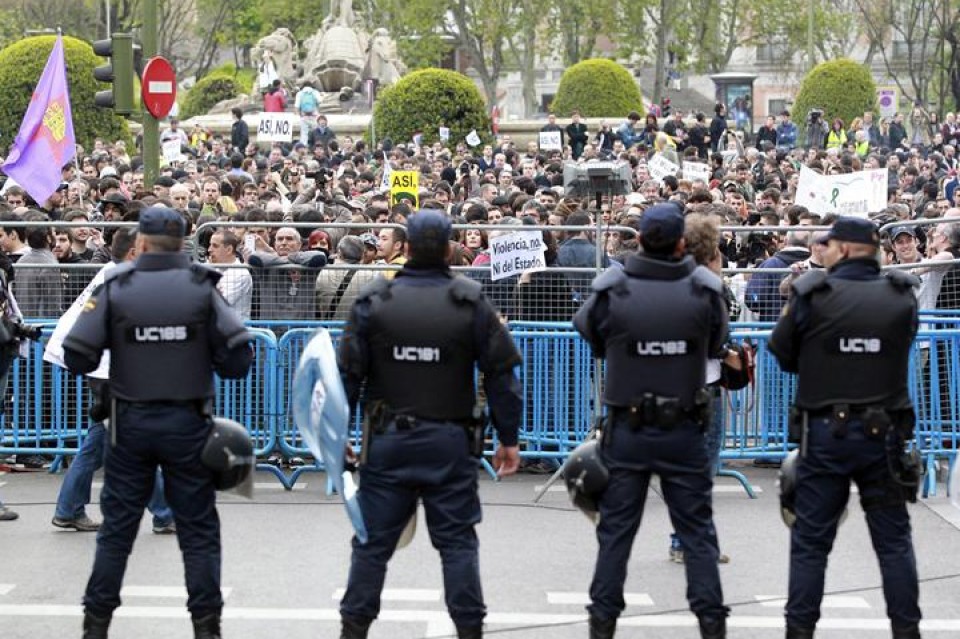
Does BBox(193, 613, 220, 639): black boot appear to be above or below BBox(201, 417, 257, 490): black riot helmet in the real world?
below

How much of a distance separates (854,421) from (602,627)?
129 centimetres

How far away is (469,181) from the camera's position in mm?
25297

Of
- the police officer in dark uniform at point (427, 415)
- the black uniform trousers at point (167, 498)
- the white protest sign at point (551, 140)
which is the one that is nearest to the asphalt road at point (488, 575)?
the black uniform trousers at point (167, 498)

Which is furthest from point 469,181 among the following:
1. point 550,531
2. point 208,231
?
point 550,531

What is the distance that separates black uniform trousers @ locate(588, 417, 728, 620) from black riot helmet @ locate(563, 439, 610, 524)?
39 mm

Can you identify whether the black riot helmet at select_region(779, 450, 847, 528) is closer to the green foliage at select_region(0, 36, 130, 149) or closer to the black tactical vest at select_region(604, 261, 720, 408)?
the black tactical vest at select_region(604, 261, 720, 408)

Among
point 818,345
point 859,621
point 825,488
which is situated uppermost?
point 818,345

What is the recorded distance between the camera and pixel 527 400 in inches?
468

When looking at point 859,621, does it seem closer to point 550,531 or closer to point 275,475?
point 550,531

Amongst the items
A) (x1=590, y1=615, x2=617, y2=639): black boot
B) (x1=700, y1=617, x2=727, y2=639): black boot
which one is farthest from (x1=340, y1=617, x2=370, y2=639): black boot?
(x1=700, y1=617, x2=727, y2=639): black boot

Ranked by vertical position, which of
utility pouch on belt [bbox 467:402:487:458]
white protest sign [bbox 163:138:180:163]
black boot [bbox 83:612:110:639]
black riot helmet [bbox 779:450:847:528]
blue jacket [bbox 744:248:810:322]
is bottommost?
black boot [bbox 83:612:110:639]

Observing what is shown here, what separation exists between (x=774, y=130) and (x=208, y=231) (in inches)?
1014

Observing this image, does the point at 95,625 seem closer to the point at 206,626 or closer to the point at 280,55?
the point at 206,626

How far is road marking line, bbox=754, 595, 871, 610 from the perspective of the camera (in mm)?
8562
